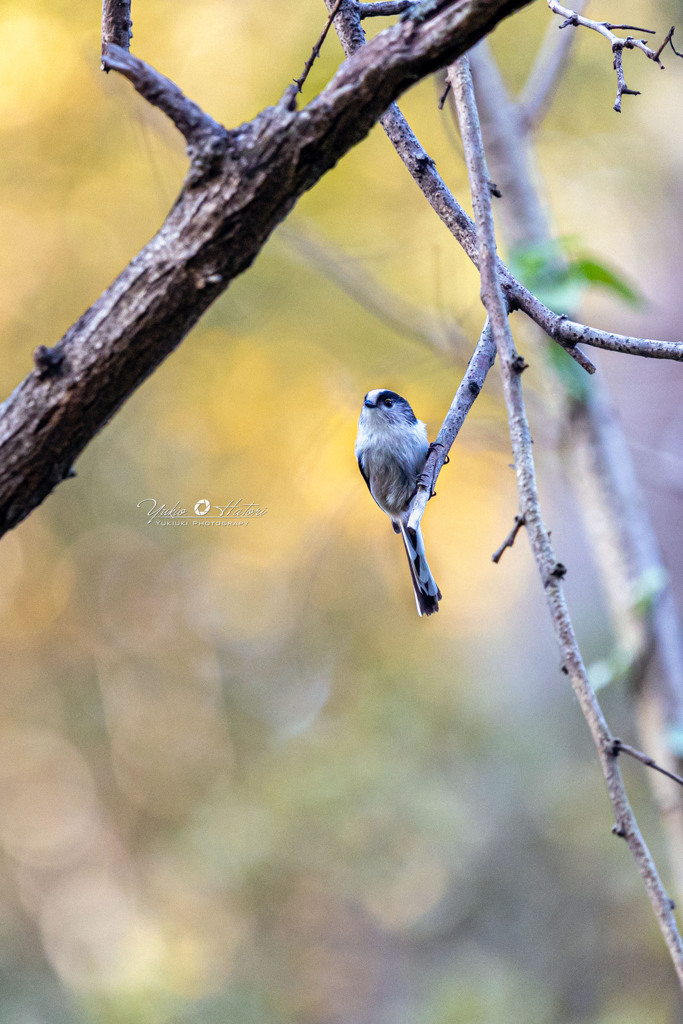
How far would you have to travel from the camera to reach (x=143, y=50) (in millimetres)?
5020

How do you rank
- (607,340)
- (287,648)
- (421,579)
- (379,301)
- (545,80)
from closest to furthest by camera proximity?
(607,340)
(421,579)
(545,80)
(379,301)
(287,648)

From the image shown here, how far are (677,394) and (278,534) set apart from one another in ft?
9.58

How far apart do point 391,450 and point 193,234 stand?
113 centimetres

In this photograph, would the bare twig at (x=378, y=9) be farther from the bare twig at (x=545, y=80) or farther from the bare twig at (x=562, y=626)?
the bare twig at (x=545, y=80)

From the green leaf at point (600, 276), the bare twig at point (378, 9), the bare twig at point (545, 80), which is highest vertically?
the bare twig at point (545, 80)

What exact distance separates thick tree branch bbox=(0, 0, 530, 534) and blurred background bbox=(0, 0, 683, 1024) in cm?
343

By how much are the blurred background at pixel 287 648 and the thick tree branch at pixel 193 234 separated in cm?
343

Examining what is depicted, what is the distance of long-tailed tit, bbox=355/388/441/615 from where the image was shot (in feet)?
7.34

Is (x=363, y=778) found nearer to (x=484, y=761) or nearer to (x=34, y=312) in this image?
(x=484, y=761)

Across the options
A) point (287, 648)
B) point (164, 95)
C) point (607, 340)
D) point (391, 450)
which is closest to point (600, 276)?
point (391, 450)

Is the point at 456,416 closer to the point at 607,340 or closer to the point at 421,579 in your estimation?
the point at 607,340

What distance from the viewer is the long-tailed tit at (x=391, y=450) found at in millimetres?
2236

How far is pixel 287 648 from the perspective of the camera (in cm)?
611

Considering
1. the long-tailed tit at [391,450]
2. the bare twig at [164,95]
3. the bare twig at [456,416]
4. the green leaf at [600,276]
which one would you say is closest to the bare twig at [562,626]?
the bare twig at [456,416]
